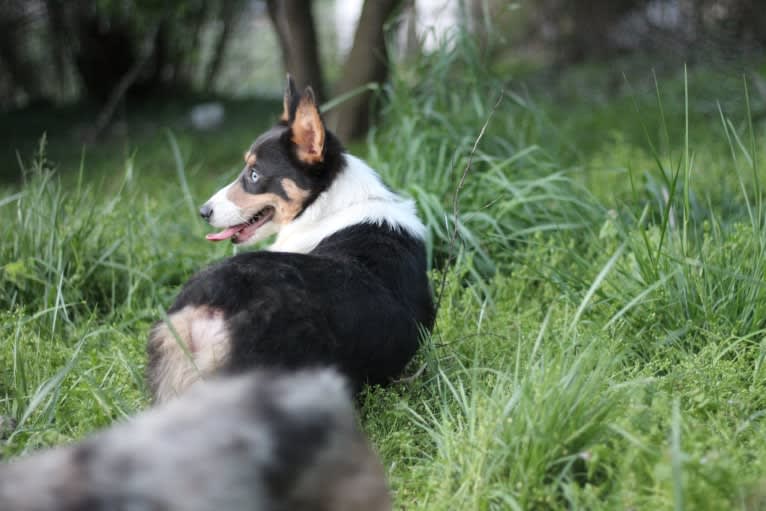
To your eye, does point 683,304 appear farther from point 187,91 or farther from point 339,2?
point 339,2

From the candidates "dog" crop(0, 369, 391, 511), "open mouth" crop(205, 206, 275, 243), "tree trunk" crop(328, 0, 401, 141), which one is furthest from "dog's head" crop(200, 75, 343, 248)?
"tree trunk" crop(328, 0, 401, 141)

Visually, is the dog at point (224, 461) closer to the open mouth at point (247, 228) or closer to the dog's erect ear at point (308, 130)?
the dog's erect ear at point (308, 130)

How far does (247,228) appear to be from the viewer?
3.79 m

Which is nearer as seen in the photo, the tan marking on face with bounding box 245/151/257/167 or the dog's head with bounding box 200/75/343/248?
the dog's head with bounding box 200/75/343/248

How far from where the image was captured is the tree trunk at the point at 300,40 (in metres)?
6.97

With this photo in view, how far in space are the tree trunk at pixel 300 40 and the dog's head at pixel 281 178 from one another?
332 cm

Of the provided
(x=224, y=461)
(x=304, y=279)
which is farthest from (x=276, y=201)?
(x=224, y=461)

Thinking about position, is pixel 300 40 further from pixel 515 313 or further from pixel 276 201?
pixel 515 313

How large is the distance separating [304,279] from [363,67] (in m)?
4.07

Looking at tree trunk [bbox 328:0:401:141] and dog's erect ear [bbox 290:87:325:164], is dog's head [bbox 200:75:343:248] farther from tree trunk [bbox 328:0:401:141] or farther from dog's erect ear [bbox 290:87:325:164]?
tree trunk [bbox 328:0:401:141]

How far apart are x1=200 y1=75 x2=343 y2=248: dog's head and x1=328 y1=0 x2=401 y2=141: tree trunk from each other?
272cm

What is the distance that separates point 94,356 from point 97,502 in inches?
73.7

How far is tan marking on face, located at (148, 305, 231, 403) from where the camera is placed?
2.54 metres

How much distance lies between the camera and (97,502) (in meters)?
1.53
